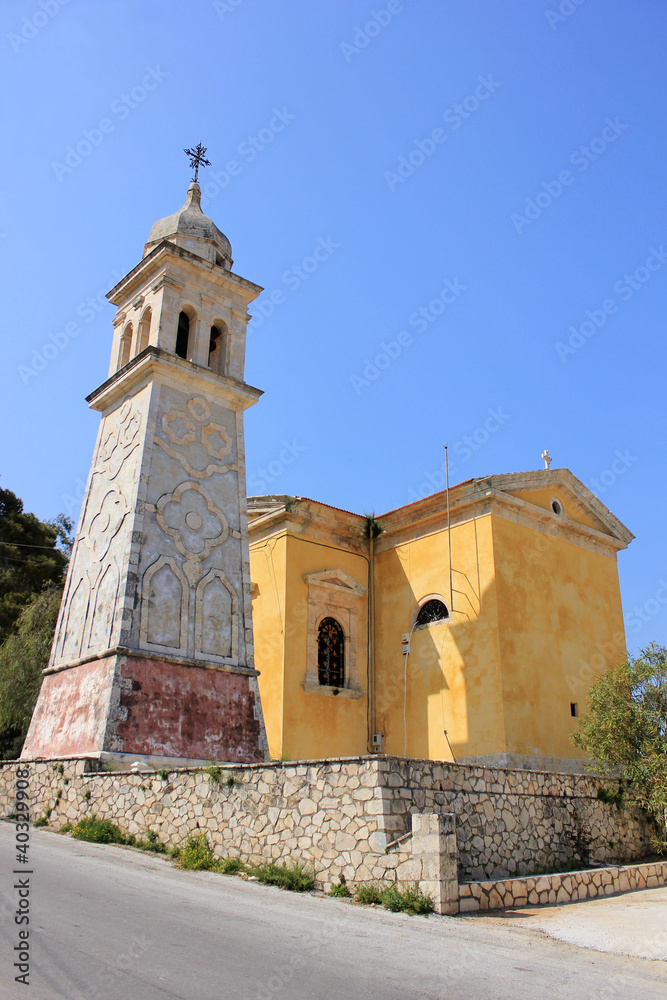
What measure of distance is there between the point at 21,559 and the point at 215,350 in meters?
14.1

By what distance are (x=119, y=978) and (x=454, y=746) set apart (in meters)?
12.8

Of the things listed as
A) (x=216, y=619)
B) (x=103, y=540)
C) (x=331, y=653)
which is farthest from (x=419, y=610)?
(x=103, y=540)

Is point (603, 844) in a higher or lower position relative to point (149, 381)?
lower

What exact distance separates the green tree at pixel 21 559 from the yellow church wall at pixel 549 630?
16109 mm

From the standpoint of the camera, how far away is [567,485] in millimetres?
19547

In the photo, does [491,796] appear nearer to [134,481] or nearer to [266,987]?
[266,987]

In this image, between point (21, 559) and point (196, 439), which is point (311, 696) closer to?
point (196, 439)

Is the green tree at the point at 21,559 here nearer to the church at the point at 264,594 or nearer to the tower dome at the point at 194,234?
the church at the point at 264,594

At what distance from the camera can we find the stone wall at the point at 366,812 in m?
8.05

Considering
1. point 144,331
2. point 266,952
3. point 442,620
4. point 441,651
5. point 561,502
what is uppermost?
point 144,331

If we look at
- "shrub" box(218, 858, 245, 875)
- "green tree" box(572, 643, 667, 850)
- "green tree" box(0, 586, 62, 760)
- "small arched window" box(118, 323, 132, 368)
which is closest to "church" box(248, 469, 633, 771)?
"green tree" box(572, 643, 667, 850)

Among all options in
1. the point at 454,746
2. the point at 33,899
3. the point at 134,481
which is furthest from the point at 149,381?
the point at 33,899

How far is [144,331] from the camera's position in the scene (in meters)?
17.5

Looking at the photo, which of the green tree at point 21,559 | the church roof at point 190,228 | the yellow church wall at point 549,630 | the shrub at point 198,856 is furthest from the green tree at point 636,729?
the green tree at point 21,559
